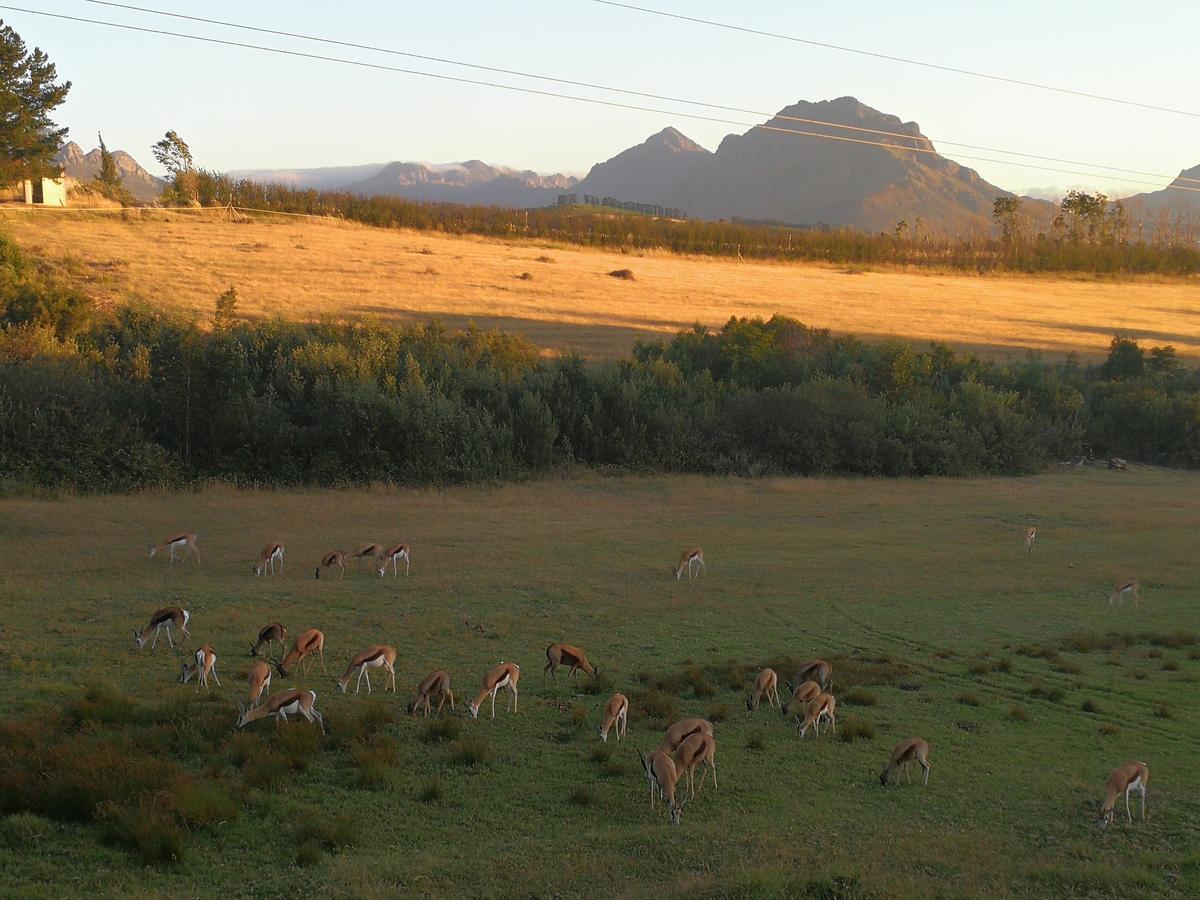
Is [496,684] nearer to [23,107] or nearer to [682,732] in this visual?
A: [682,732]

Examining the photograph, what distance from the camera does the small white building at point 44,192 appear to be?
221ft

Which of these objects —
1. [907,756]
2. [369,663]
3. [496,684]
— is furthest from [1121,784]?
[369,663]

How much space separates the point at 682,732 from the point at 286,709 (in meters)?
4.21

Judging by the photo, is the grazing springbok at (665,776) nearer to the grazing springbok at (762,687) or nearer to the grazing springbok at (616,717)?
the grazing springbok at (616,717)

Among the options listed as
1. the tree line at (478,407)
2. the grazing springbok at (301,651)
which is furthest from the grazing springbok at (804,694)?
the tree line at (478,407)

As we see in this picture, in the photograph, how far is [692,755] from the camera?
998 centimetres

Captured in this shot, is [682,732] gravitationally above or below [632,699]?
above

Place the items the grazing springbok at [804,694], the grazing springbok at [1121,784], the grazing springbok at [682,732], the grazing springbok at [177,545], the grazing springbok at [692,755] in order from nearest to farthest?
the grazing springbok at [1121,784]
the grazing springbok at [692,755]
the grazing springbok at [682,732]
the grazing springbok at [804,694]
the grazing springbok at [177,545]

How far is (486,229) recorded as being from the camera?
86500mm

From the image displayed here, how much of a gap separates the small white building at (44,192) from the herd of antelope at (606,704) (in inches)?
2481

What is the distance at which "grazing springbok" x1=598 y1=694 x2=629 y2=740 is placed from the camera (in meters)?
11.4

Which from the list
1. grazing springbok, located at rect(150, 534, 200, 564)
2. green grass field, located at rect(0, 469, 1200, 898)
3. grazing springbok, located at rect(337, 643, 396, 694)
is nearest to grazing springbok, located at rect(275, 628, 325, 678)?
green grass field, located at rect(0, 469, 1200, 898)

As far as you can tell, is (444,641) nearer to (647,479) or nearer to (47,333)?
(647,479)

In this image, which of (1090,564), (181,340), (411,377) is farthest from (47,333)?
(1090,564)
